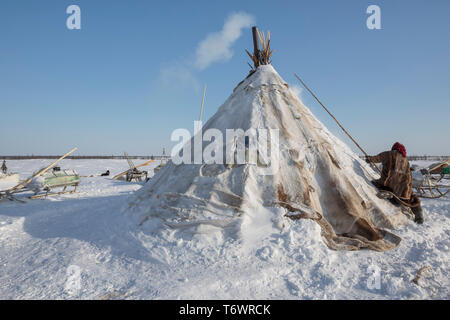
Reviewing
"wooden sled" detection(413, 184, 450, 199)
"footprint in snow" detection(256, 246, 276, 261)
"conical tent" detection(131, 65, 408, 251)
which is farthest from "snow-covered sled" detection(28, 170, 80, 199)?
"wooden sled" detection(413, 184, 450, 199)

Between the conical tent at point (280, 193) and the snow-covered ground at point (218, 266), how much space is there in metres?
0.21

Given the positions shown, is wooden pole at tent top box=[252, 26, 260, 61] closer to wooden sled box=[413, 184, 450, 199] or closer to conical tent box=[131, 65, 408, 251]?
conical tent box=[131, 65, 408, 251]

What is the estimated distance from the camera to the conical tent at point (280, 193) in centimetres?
355

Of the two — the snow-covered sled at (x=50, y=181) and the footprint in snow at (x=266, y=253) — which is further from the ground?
the snow-covered sled at (x=50, y=181)

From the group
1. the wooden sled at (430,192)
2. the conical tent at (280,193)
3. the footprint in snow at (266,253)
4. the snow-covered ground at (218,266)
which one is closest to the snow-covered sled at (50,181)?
the snow-covered ground at (218,266)

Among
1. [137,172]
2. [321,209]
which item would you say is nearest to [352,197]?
[321,209]

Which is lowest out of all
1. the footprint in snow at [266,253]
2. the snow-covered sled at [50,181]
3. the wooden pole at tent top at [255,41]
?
the footprint in snow at [266,253]

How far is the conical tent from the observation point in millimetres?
3549

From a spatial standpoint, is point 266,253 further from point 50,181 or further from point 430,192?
point 50,181

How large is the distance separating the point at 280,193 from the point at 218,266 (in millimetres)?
1569

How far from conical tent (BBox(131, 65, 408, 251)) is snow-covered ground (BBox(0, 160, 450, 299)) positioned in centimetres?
21

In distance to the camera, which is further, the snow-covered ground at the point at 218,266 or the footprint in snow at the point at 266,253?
the footprint in snow at the point at 266,253

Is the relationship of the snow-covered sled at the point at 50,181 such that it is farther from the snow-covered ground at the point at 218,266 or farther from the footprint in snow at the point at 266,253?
the footprint in snow at the point at 266,253

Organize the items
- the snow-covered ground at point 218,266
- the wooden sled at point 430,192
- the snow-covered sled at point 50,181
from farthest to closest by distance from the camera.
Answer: the snow-covered sled at point 50,181
the wooden sled at point 430,192
the snow-covered ground at point 218,266
